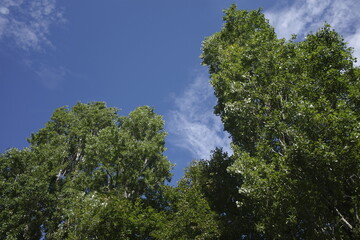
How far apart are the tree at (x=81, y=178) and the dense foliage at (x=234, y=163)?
103 mm

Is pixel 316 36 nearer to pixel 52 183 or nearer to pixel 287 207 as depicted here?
pixel 287 207

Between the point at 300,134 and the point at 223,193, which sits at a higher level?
the point at 223,193

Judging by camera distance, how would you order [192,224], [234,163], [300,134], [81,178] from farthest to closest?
[81,178] < [192,224] < [234,163] < [300,134]

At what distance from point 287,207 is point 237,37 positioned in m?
17.4

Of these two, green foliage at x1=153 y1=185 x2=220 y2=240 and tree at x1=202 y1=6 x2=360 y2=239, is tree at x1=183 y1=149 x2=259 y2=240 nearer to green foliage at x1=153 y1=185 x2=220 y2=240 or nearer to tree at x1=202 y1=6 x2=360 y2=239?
green foliage at x1=153 y1=185 x2=220 y2=240

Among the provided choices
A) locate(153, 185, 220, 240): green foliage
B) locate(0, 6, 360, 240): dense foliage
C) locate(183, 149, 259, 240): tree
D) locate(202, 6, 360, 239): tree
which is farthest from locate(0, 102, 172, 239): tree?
locate(202, 6, 360, 239): tree

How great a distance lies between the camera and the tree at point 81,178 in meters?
18.6

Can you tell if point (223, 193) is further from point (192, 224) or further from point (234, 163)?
point (234, 163)

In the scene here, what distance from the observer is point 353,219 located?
917cm

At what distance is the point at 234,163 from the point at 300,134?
449 centimetres

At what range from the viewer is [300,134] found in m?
10.2

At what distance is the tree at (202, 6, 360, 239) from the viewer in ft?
30.4

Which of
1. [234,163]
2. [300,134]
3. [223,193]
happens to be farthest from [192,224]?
[300,134]

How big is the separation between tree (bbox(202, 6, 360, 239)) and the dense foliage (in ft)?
0.17
